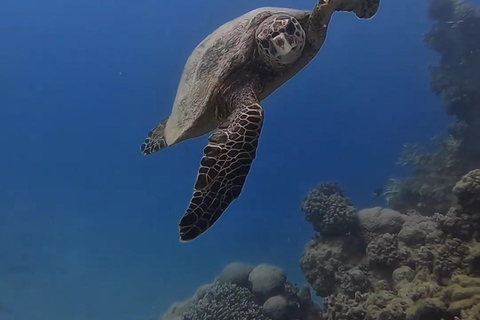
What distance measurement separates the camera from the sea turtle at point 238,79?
124 inches

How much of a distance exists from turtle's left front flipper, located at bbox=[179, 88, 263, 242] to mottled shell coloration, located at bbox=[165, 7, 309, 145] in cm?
66

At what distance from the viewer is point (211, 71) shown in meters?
4.20

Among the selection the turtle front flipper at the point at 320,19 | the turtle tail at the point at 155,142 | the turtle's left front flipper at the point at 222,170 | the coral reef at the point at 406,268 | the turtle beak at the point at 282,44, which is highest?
the turtle tail at the point at 155,142

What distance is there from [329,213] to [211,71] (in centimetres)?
367

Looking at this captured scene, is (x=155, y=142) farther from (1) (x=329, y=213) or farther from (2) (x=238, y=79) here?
(1) (x=329, y=213)

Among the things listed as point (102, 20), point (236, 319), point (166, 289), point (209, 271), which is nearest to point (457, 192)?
point (236, 319)

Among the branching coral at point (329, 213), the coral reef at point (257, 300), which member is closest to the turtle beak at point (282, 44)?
the branching coral at point (329, 213)

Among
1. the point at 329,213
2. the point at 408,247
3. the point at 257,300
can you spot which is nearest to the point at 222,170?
the point at 408,247

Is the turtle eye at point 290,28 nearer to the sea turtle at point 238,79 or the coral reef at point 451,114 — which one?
the sea turtle at point 238,79

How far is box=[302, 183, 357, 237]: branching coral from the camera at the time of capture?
669cm

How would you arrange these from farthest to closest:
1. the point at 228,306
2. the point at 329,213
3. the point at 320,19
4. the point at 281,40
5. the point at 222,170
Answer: the point at 228,306 → the point at 329,213 → the point at 320,19 → the point at 281,40 → the point at 222,170

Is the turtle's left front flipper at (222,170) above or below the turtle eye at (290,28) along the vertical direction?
below

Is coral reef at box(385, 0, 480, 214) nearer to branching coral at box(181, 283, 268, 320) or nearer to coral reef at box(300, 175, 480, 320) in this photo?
coral reef at box(300, 175, 480, 320)

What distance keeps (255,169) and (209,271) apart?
26862mm
